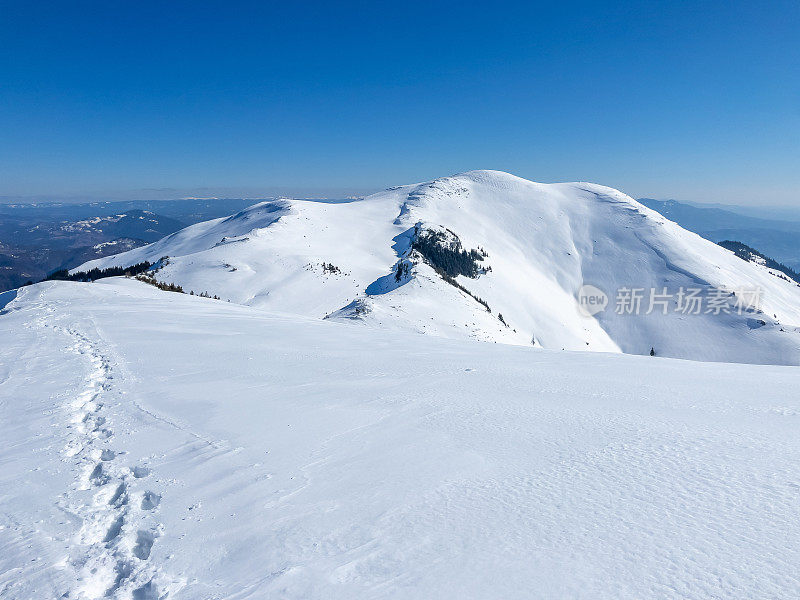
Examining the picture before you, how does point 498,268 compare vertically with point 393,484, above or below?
below

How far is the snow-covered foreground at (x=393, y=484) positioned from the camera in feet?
10.9

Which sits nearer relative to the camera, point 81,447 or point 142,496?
point 142,496

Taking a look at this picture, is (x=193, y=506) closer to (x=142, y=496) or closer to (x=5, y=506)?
(x=142, y=496)

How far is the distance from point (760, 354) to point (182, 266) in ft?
346

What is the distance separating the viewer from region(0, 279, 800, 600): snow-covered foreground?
3.33 metres

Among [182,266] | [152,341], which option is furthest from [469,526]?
[182,266]

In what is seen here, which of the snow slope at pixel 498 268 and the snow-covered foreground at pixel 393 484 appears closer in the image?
the snow-covered foreground at pixel 393 484

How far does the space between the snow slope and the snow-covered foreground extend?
31004mm

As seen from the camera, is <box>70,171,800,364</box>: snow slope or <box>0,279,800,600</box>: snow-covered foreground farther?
<box>70,171,800,364</box>: snow slope

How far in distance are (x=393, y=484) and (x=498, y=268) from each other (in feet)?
327

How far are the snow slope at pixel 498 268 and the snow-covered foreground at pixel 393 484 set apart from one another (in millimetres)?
31004

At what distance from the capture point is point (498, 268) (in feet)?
331

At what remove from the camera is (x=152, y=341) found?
1218cm

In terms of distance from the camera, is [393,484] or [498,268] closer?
[393,484]
